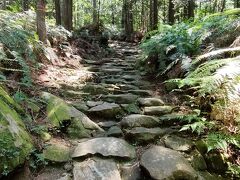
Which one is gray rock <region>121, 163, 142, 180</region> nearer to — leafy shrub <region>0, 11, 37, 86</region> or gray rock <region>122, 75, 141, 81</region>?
leafy shrub <region>0, 11, 37, 86</region>

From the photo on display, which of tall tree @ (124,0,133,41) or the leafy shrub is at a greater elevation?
tall tree @ (124,0,133,41)

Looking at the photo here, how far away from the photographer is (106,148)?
3295 millimetres

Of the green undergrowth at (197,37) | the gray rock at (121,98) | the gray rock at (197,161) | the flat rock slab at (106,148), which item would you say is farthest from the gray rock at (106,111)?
the green undergrowth at (197,37)

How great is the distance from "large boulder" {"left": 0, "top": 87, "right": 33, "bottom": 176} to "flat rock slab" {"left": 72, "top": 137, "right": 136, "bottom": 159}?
58cm

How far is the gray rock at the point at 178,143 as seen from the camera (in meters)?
3.36

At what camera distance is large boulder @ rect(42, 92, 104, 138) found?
3799 millimetres

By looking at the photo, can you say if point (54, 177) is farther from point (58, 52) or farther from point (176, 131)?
point (58, 52)

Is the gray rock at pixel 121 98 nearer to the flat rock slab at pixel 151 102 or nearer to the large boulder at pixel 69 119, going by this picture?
the flat rock slab at pixel 151 102

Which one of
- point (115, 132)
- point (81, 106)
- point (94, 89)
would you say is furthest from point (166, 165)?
point (94, 89)

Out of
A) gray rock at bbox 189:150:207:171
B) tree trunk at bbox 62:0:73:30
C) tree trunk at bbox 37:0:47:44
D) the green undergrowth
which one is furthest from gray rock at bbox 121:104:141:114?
tree trunk at bbox 62:0:73:30

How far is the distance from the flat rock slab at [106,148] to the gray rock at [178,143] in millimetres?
454

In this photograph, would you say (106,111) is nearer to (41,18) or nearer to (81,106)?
(81,106)

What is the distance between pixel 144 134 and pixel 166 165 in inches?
30.2

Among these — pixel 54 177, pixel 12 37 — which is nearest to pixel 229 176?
pixel 54 177
